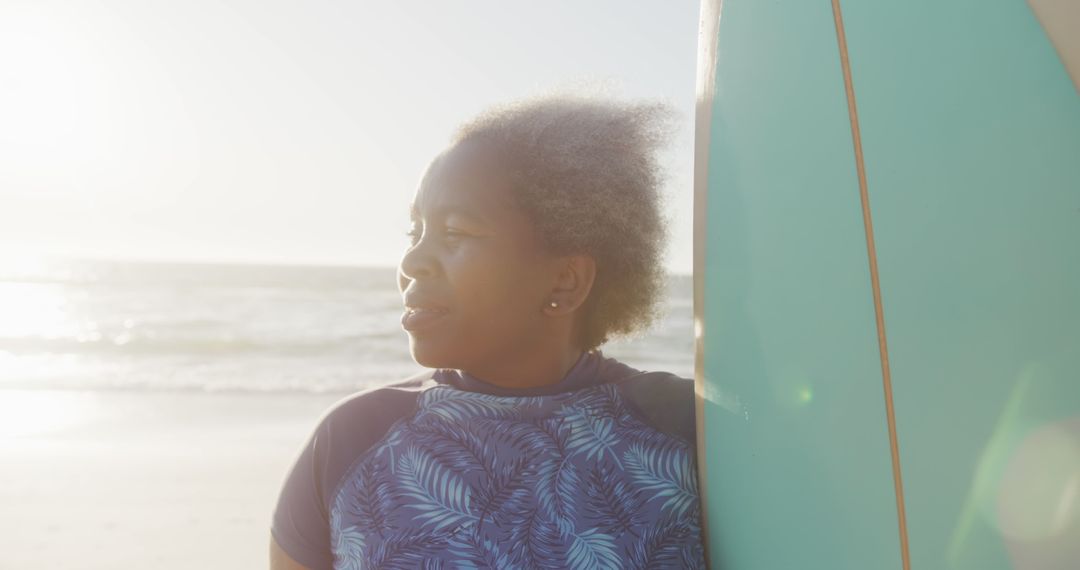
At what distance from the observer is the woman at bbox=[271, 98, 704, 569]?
55.9 inches

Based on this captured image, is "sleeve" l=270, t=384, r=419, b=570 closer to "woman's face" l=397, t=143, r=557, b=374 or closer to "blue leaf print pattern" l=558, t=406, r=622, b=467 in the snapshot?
"woman's face" l=397, t=143, r=557, b=374

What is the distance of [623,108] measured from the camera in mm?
1743

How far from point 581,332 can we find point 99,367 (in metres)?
7.25

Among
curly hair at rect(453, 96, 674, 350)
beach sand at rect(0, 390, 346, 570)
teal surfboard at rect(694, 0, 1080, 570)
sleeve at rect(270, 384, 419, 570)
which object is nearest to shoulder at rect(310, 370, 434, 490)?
sleeve at rect(270, 384, 419, 570)

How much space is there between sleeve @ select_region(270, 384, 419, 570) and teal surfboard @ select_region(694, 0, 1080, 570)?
0.56 metres

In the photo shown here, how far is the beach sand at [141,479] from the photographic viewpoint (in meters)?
3.38

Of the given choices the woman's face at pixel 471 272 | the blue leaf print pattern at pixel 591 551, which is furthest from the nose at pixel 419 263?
the blue leaf print pattern at pixel 591 551

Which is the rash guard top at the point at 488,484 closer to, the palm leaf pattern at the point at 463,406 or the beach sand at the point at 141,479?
the palm leaf pattern at the point at 463,406

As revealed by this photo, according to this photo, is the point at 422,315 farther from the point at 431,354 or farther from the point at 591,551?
the point at 591,551

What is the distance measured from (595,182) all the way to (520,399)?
400 mm

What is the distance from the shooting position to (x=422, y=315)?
5.17ft

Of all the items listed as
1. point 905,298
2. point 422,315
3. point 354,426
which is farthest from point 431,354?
point 905,298

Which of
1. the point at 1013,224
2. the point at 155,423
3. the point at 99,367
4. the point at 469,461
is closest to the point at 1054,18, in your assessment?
the point at 1013,224

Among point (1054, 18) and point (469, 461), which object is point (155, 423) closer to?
point (469, 461)
